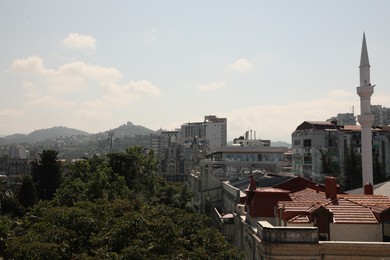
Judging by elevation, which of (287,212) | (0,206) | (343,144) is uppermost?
(343,144)

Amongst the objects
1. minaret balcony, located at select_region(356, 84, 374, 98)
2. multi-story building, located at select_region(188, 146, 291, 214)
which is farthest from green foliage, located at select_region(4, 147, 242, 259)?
multi-story building, located at select_region(188, 146, 291, 214)

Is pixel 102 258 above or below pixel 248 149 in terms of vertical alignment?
below

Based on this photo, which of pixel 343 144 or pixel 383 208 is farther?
pixel 343 144

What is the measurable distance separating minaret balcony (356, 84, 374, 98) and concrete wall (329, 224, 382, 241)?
27.9 metres

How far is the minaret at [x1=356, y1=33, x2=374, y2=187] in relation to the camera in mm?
47000

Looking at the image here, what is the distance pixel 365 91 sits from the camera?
47.1 m

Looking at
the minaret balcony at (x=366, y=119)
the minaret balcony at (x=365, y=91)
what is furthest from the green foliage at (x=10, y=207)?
the minaret balcony at (x=365, y=91)

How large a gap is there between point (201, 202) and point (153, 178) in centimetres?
2072

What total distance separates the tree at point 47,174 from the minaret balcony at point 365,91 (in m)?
47.0

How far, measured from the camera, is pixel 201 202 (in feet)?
192

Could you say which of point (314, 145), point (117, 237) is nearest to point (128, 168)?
point (314, 145)

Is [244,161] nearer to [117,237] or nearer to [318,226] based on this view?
[318,226]

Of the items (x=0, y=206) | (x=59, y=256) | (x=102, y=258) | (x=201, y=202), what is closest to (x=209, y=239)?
(x=102, y=258)

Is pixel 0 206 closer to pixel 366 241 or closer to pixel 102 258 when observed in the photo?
pixel 102 258
